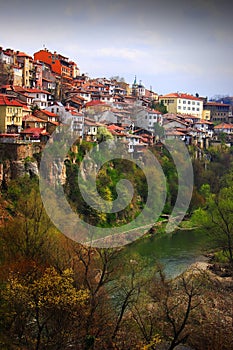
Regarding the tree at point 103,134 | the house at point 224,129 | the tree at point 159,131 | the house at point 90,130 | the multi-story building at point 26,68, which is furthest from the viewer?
the house at point 224,129

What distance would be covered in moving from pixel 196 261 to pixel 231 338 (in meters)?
7.54

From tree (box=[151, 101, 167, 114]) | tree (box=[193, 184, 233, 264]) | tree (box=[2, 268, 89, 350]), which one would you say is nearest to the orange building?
tree (box=[151, 101, 167, 114])

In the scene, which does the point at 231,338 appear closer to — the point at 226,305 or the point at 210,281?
the point at 226,305

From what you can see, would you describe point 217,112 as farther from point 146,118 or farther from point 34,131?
point 34,131

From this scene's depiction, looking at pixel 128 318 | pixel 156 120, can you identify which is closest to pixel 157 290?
pixel 128 318

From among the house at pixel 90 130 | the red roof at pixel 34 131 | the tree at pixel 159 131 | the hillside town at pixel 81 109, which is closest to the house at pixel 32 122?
the hillside town at pixel 81 109

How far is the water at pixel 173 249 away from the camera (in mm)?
18578

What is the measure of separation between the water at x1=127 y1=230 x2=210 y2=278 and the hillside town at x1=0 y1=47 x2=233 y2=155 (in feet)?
23.5

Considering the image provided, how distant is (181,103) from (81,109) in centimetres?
1728

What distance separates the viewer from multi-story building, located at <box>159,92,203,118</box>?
1886 inches

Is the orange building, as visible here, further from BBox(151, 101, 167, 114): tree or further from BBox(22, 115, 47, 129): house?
BBox(22, 115, 47, 129): house

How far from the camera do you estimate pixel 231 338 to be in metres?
11.9

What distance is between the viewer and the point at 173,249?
21.4 meters

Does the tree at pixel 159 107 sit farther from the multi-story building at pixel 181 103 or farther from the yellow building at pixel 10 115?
the yellow building at pixel 10 115
